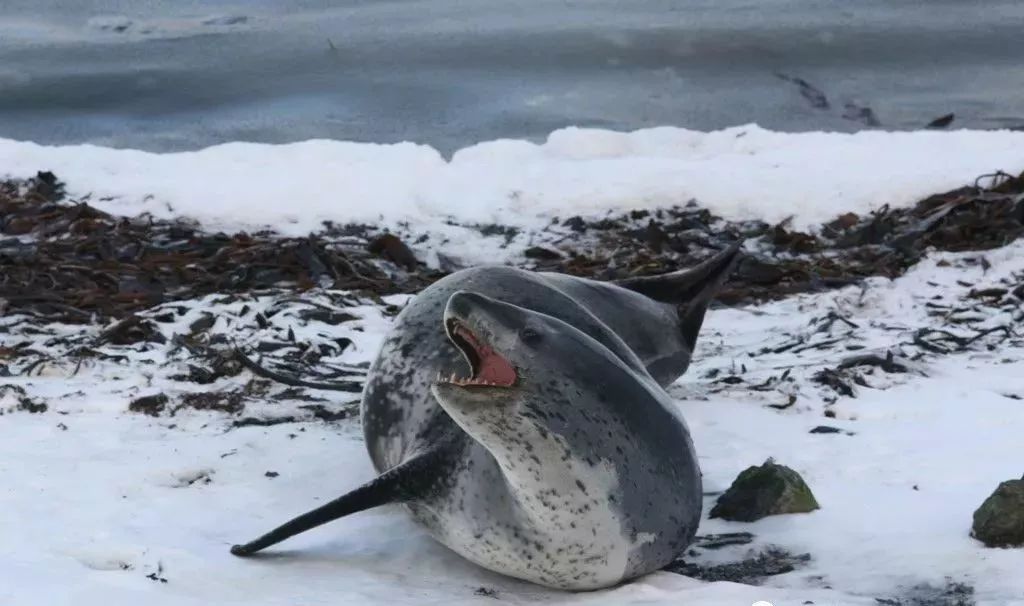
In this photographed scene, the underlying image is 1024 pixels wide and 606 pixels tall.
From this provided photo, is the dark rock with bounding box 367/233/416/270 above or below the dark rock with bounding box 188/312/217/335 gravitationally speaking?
above

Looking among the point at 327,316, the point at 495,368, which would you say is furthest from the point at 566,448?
the point at 327,316

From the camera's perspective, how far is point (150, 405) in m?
4.56

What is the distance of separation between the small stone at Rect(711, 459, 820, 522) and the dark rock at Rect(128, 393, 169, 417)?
1882 mm

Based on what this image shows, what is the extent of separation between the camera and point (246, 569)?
3.22 meters

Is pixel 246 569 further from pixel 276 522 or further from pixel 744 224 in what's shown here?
pixel 744 224

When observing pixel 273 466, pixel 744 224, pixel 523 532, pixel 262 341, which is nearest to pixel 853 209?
pixel 744 224

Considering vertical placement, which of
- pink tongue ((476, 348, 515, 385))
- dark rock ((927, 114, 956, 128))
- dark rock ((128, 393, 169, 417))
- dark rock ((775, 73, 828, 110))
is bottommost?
dark rock ((128, 393, 169, 417))

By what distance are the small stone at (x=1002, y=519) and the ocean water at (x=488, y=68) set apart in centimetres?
657

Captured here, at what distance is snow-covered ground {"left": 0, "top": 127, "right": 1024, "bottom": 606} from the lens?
3156 mm

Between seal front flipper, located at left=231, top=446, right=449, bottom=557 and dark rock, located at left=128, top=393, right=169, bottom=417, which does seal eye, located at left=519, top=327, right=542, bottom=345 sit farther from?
dark rock, located at left=128, top=393, right=169, bottom=417

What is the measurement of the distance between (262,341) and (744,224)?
9.28 feet

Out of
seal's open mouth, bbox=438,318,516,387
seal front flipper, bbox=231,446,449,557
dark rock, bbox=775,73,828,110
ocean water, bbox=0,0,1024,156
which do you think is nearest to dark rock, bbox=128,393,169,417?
seal front flipper, bbox=231,446,449,557

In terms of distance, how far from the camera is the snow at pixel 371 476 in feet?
10.2

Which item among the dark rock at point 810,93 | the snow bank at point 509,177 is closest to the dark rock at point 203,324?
the snow bank at point 509,177
